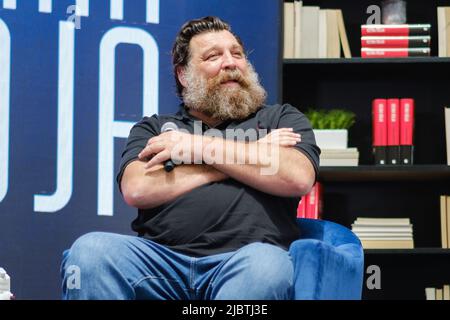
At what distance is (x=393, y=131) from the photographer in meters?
4.05

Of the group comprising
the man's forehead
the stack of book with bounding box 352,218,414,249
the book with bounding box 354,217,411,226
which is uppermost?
the man's forehead

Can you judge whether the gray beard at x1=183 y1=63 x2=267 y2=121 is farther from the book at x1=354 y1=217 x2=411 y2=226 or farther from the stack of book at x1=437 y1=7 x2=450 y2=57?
the stack of book at x1=437 y1=7 x2=450 y2=57

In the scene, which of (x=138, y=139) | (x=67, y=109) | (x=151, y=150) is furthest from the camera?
(x=67, y=109)

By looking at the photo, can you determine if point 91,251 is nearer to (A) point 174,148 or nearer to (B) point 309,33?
(A) point 174,148

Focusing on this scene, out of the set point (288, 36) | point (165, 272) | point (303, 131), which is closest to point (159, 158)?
point (165, 272)

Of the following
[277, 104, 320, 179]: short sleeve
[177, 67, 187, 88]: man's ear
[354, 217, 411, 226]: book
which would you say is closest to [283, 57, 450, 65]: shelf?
[354, 217, 411, 226]: book

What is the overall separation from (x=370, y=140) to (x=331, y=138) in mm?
357

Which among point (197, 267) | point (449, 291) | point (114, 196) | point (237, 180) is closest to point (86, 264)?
point (197, 267)

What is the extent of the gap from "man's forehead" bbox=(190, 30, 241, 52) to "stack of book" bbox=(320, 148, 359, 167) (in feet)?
3.31

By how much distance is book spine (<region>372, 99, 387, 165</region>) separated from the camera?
4.04m

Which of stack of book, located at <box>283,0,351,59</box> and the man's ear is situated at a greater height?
stack of book, located at <box>283,0,351,59</box>

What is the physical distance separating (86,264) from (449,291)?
2.20m

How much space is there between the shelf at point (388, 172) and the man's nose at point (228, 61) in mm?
1057
